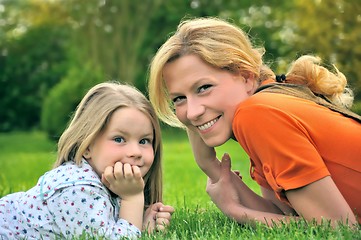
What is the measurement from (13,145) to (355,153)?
1932cm

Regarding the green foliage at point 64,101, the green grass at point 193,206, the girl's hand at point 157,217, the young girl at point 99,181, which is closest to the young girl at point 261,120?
the green grass at point 193,206

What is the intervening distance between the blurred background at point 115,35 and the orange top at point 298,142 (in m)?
18.5

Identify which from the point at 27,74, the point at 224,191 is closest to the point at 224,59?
the point at 224,191

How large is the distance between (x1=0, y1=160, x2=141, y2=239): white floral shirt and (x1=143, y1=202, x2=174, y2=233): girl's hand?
205 mm

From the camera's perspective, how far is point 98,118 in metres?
3.77

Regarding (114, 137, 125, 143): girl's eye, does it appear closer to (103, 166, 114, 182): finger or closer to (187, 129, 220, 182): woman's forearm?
(103, 166, 114, 182): finger

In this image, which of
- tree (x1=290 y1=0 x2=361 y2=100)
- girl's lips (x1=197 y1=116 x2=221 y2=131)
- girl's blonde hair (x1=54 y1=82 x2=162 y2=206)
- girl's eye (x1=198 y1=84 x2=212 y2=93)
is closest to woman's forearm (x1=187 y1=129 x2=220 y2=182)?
girl's blonde hair (x1=54 y1=82 x2=162 y2=206)

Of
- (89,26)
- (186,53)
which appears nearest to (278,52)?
(89,26)

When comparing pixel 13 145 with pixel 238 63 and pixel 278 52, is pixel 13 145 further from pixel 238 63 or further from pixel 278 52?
pixel 238 63

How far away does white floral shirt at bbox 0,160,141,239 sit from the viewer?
11.3ft

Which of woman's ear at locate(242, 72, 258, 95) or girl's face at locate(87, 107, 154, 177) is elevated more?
woman's ear at locate(242, 72, 258, 95)

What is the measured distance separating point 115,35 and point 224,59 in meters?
29.4

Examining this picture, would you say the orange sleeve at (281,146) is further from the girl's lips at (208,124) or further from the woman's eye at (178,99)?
the woman's eye at (178,99)

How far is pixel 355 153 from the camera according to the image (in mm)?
3502
